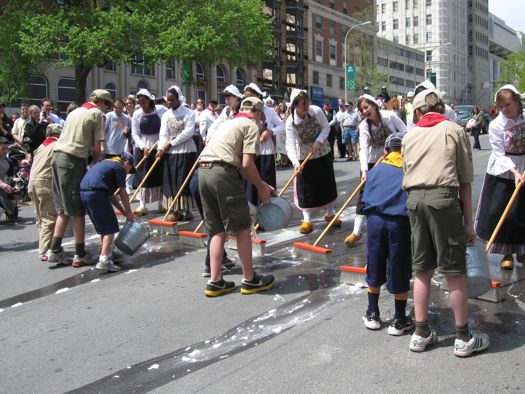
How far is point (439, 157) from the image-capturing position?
14.4 ft

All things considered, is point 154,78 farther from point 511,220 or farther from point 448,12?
point 448,12

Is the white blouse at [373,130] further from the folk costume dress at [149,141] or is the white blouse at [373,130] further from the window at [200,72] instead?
the window at [200,72]

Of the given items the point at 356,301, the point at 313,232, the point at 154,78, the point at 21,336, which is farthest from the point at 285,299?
the point at 154,78

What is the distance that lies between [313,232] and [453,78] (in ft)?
386

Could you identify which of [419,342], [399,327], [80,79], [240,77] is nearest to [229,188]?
[399,327]

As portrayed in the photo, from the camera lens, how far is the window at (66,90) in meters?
39.5

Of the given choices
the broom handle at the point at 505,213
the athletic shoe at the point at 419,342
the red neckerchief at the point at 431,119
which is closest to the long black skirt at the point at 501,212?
the broom handle at the point at 505,213

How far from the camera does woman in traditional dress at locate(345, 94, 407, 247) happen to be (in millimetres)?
7488

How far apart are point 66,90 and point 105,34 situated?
12.1m

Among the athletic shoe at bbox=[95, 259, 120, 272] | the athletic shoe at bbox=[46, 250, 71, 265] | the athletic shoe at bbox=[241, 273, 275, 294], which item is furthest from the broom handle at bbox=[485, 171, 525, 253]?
the athletic shoe at bbox=[46, 250, 71, 265]

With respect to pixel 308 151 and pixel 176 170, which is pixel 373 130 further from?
pixel 176 170

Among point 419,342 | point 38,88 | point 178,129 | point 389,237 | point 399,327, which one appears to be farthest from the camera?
point 38,88

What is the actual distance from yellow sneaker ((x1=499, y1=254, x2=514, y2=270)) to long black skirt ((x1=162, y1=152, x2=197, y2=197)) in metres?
4.92

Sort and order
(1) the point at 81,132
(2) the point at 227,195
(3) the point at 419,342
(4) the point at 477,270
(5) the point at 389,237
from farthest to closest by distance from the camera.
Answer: (1) the point at 81,132 → (2) the point at 227,195 → (5) the point at 389,237 → (4) the point at 477,270 → (3) the point at 419,342
